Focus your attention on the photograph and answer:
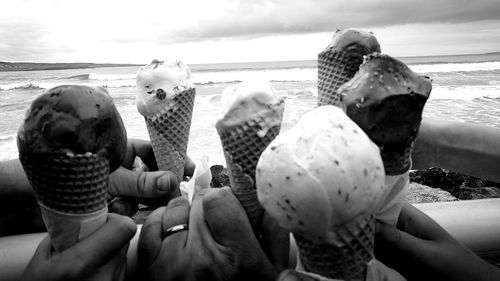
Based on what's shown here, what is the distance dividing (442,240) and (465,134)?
71 cm

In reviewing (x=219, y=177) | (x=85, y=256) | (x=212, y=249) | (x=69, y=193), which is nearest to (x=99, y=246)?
(x=85, y=256)

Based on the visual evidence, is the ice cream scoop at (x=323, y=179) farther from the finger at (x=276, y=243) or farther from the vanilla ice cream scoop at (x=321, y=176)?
the finger at (x=276, y=243)

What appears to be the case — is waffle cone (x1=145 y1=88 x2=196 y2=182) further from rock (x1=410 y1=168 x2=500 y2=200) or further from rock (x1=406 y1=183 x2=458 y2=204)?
rock (x1=410 y1=168 x2=500 y2=200)

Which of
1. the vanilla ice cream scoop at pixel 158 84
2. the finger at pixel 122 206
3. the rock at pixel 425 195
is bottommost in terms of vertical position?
the rock at pixel 425 195

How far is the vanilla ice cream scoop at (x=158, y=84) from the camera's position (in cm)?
167

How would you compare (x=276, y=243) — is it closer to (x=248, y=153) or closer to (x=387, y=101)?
(x=248, y=153)

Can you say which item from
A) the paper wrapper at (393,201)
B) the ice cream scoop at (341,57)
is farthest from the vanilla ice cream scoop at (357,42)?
the paper wrapper at (393,201)

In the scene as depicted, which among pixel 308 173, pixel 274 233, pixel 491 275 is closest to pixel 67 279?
pixel 274 233

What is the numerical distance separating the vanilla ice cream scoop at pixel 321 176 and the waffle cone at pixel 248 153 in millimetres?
262

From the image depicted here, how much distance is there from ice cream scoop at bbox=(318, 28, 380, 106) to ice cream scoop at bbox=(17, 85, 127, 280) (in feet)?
2.11

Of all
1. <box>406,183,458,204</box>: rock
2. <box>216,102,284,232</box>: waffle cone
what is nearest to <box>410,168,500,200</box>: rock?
<box>406,183,458,204</box>: rock

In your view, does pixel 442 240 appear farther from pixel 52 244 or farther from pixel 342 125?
pixel 52 244

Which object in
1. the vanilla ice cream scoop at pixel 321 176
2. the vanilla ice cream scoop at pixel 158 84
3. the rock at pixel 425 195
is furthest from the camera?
the rock at pixel 425 195

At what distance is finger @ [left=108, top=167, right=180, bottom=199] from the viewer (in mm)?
1532
